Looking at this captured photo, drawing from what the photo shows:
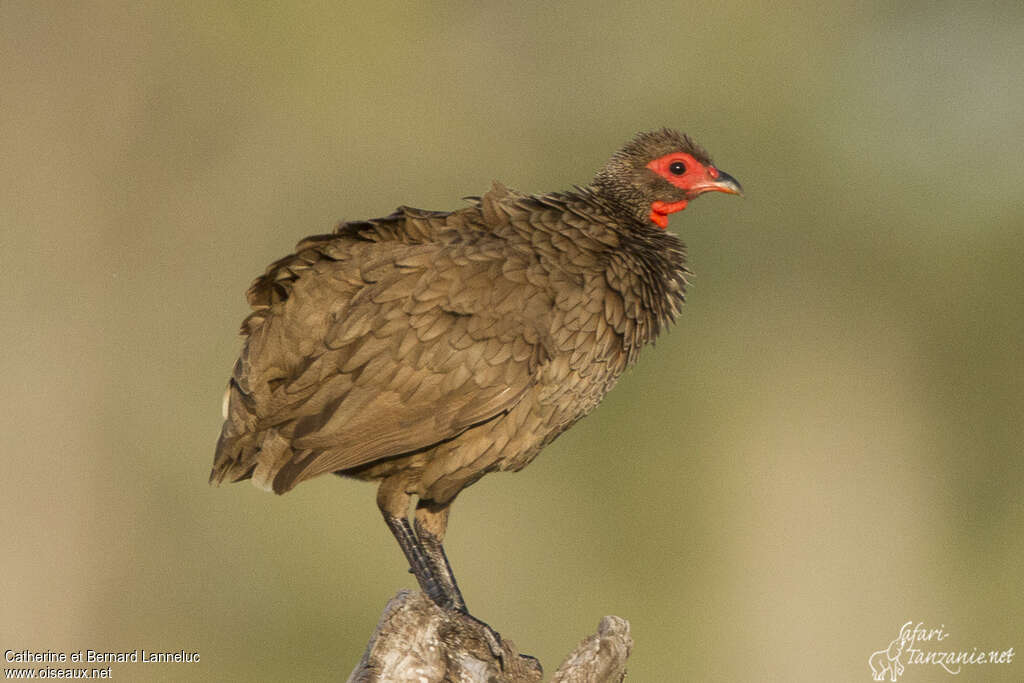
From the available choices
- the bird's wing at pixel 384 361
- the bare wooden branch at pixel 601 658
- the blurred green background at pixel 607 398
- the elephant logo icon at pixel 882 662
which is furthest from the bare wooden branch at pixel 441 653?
the elephant logo icon at pixel 882 662

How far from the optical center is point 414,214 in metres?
5.32

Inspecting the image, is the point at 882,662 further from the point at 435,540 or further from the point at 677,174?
the point at 435,540

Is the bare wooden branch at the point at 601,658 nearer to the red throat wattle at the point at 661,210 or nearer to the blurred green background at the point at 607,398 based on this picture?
the red throat wattle at the point at 661,210

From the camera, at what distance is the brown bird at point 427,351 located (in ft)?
16.5

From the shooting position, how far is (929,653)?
13.8 meters

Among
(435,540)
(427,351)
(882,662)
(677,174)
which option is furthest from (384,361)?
(882,662)

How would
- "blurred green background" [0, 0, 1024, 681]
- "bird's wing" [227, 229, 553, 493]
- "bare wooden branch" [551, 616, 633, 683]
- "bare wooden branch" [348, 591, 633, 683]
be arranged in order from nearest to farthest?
1. "bare wooden branch" [348, 591, 633, 683]
2. "bare wooden branch" [551, 616, 633, 683]
3. "bird's wing" [227, 229, 553, 493]
4. "blurred green background" [0, 0, 1024, 681]

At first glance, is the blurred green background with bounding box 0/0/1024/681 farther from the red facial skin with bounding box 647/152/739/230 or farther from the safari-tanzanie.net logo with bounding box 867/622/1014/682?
the red facial skin with bounding box 647/152/739/230

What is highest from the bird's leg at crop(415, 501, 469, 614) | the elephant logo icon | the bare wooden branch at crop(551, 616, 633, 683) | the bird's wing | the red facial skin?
the red facial skin

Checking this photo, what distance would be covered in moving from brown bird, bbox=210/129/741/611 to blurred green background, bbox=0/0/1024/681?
699 cm

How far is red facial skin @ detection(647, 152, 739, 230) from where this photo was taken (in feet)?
19.7

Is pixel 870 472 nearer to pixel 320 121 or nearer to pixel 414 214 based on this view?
pixel 320 121

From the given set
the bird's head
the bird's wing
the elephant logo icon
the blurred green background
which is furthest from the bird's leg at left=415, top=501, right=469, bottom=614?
the elephant logo icon

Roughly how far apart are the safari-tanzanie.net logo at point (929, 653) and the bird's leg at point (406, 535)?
888 centimetres
